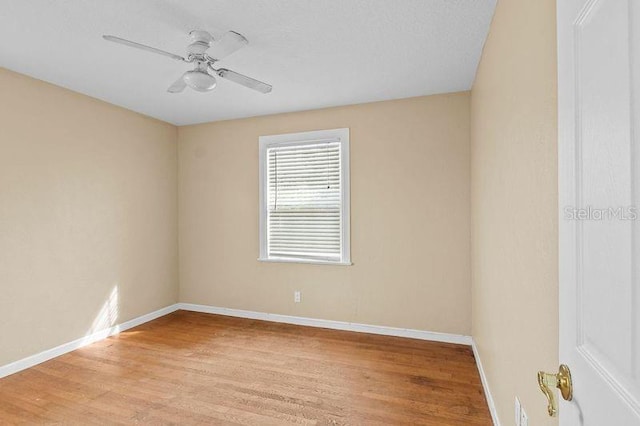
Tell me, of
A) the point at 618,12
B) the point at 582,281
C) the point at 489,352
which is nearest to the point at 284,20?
the point at 618,12

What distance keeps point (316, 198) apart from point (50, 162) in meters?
2.56

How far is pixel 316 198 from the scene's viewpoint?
383 cm

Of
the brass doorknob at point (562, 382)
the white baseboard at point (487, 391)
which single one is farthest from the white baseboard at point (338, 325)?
the brass doorknob at point (562, 382)

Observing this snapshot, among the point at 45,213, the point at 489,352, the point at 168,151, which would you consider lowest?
the point at 489,352

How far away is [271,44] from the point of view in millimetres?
2328

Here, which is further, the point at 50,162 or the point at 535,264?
the point at 50,162

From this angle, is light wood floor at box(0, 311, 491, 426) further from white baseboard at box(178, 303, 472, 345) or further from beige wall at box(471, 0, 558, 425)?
beige wall at box(471, 0, 558, 425)

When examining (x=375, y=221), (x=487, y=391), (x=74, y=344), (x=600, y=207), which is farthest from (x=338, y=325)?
(x=600, y=207)

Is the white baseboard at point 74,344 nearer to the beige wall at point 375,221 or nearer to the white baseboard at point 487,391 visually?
the beige wall at point 375,221

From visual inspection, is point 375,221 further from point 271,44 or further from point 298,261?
point 271,44

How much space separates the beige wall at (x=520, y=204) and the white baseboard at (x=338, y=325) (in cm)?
96

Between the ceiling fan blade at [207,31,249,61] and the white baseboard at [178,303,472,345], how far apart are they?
9.45 feet

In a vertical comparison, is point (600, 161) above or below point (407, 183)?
below

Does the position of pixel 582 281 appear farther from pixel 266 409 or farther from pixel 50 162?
pixel 50 162
